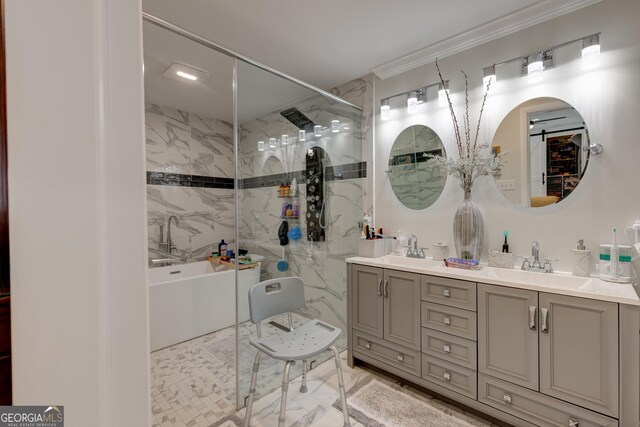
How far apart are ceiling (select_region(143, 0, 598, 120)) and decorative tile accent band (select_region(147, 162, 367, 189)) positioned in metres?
0.50

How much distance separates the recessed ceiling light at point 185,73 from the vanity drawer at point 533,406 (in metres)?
3.26

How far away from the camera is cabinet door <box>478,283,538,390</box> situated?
1.48m

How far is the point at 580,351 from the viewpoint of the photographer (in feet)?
4.43

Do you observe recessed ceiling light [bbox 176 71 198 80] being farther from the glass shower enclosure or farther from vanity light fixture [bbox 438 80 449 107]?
vanity light fixture [bbox 438 80 449 107]

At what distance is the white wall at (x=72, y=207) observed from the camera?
0.41 m

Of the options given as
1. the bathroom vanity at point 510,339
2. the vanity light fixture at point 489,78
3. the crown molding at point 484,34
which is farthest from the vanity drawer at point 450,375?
the crown molding at point 484,34

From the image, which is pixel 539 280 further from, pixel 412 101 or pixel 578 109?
pixel 412 101

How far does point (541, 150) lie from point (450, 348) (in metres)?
1.47

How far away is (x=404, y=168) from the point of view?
2475 millimetres

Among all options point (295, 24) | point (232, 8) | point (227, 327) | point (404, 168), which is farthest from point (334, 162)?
point (227, 327)

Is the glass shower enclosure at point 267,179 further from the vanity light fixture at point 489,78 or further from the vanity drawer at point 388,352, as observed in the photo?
the vanity light fixture at point 489,78

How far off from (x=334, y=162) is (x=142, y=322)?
2.25 metres

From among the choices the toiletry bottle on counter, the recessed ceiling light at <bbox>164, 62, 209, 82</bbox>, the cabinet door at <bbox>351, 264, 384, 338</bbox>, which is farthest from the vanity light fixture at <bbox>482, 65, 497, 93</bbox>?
the toiletry bottle on counter

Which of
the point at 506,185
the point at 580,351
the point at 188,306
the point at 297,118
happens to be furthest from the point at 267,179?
the point at 580,351
